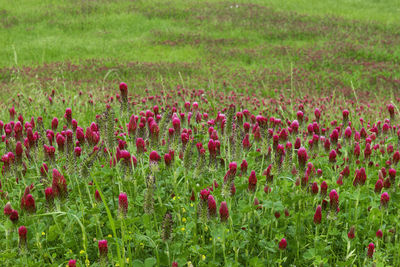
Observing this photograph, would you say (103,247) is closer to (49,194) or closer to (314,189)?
(49,194)

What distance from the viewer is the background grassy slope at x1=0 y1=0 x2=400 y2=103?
13.0 metres

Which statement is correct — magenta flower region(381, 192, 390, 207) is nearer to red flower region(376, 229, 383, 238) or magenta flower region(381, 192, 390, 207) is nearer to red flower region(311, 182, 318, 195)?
red flower region(376, 229, 383, 238)

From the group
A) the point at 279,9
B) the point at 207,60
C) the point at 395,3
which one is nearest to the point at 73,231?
the point at 207,60

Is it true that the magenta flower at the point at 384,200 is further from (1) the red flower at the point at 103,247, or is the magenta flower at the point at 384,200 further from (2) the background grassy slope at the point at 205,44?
(2) the background grassy slope at the point at 205,44

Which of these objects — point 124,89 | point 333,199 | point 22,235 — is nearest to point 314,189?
point 333,199

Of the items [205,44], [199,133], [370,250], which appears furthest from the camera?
[205,44]

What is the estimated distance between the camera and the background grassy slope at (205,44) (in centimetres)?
1296

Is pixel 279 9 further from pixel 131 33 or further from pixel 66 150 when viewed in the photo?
pixel 66 150

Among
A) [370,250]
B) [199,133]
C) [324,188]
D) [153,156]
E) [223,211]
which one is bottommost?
[370,250]

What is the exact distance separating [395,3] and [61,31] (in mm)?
18965

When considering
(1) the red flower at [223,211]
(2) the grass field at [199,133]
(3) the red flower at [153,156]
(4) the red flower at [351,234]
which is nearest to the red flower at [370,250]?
(2) the grass field at [199,133]

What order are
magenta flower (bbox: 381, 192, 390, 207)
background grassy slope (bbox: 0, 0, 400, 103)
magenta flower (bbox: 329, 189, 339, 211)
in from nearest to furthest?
magenta flower (bbox: 329, 189, 339, 211) → magenta flower (bbox: 381, 192, 390, 207) → background grassy slope (bbox: 0, 0, 400, 103)

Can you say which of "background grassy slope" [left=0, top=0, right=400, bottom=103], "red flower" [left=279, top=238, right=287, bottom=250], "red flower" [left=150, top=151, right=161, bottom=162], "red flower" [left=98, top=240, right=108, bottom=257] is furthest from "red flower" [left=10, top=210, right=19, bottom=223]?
"background grassy slope" [left=0, top=0, right=400, bottom=103]

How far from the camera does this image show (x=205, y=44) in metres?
17.0
